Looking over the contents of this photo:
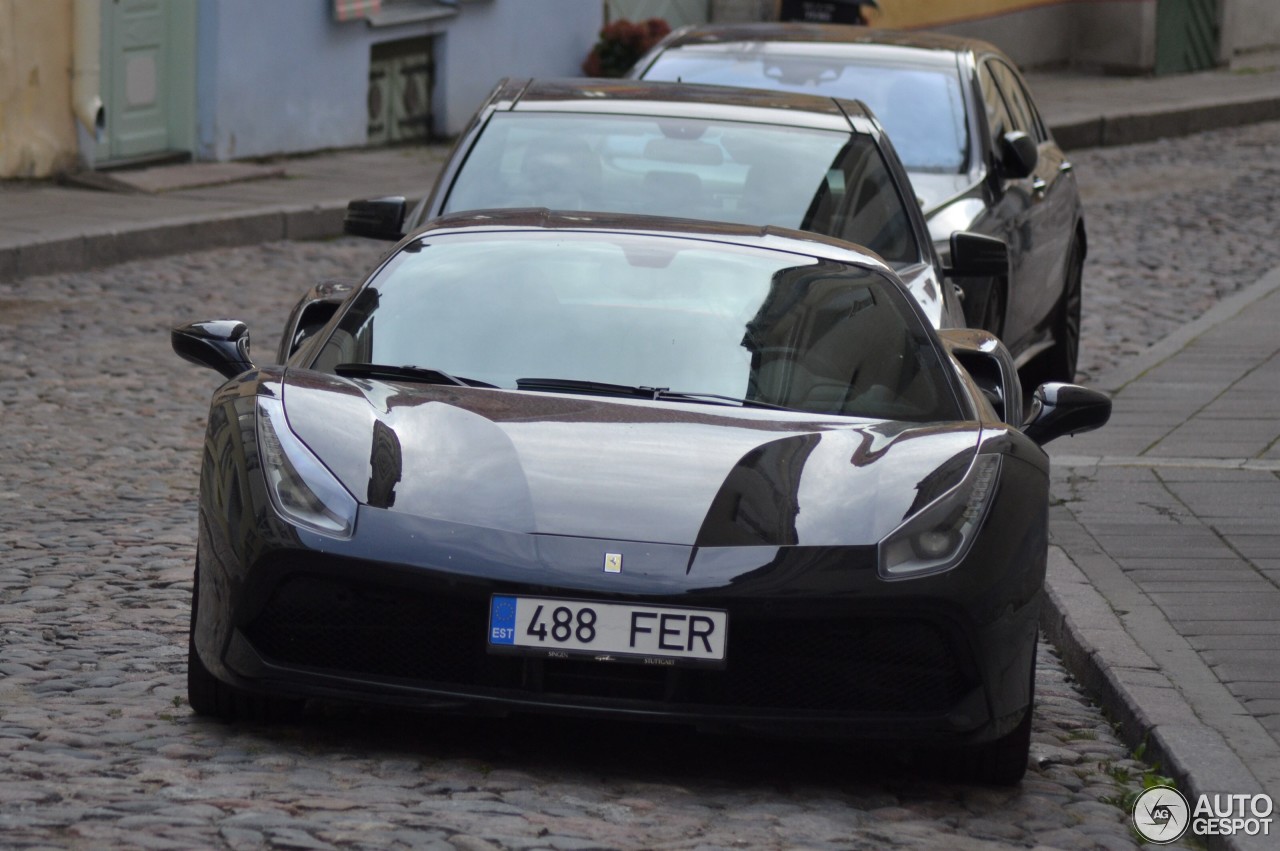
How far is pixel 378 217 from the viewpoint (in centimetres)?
796

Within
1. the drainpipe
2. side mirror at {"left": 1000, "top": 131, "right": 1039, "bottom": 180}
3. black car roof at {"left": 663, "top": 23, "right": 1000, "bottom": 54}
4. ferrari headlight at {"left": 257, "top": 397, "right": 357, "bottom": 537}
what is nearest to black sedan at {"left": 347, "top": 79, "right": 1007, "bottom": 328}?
side mirror at {"left": 1000, "top": 131, "right": 1039, "bottom": 180}

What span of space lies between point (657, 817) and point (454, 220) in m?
2.16

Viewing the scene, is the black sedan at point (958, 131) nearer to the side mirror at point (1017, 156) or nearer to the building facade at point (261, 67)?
the side mirror at point (1017, 156)

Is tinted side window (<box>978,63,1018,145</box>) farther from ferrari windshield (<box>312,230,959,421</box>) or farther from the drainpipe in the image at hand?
the drainpipe

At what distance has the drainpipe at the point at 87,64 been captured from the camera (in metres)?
15.0

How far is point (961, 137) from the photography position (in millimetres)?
9672

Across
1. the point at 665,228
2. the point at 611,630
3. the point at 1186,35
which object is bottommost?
A: the point at 611,630

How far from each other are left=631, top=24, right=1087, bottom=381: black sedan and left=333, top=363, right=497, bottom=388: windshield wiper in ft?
13.1

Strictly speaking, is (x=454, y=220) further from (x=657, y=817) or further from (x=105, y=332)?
(x=105, y=332)

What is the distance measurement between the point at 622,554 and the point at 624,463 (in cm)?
30

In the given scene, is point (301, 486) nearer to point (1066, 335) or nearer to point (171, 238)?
point (1066, 335)

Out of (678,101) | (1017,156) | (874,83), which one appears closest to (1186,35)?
(874,83)

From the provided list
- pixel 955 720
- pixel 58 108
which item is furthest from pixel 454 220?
pixel 58 108

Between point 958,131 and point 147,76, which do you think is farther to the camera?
point 147,76
